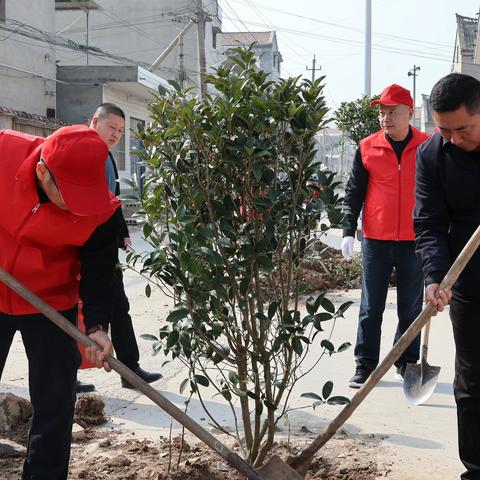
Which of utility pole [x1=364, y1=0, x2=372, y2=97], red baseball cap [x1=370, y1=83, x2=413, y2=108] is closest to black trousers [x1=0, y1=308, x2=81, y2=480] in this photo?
red baseball cap [x1=370, y1=83, x2=413, y2=108]

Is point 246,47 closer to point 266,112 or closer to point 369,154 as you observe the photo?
point 266,112

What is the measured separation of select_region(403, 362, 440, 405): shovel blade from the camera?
415cm

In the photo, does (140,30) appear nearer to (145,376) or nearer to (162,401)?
(145,376)

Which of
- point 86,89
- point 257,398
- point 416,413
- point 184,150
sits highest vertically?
point 86,89

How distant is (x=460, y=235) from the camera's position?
10.0 feet

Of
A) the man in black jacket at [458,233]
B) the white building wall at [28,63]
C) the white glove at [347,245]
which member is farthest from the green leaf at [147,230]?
the white building wall at [28,63]

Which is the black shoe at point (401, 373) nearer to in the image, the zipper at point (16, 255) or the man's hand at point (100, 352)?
the man's hand at point (100, 352)

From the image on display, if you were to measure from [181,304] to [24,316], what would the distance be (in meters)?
0.64

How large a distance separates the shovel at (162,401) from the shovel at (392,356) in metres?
0.16

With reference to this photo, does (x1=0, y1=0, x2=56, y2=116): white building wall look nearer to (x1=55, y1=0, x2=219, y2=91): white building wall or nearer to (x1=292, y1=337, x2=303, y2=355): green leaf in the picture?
(x1=55, y1=0, x2=219, y2=91): white building wall

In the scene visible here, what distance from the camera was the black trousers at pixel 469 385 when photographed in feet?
9.73

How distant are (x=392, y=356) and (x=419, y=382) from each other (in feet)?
5.00

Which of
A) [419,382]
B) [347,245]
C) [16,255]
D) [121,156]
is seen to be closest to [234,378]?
[16,255]

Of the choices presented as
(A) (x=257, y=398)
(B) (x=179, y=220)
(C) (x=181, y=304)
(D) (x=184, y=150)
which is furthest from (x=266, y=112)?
(A) (x=257, y=398)
